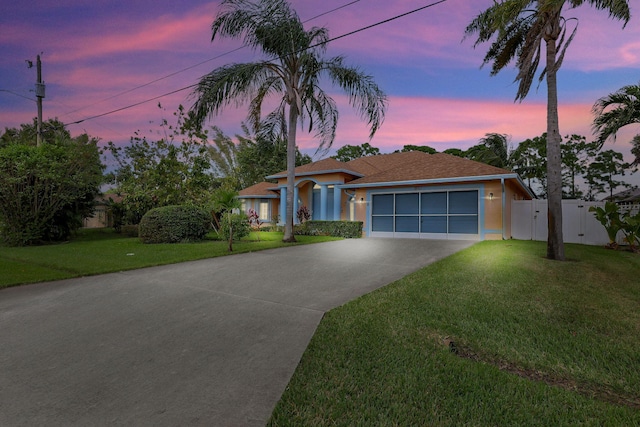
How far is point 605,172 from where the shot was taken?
30609mm

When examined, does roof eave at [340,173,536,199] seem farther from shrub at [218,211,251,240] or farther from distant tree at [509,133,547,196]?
distant tree at [509,133,547,196]

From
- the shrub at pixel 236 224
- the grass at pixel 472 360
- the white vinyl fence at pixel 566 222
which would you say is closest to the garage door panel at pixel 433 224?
the white vinyl fence at pixel 566 222

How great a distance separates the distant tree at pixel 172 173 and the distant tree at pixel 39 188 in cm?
311

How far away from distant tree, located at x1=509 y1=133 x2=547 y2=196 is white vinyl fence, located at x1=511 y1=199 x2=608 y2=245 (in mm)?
18910

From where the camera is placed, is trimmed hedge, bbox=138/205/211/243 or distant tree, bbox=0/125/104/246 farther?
trimmed hedge, bbox=138/205/211/243

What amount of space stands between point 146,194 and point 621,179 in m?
43.1

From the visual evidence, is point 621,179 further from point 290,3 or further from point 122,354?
point 122,354

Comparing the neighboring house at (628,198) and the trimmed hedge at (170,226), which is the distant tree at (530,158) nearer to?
the neighboring house at (628,198)

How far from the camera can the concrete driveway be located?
2104 millimetres

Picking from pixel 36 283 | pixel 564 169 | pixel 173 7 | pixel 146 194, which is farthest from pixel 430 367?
pixel 564 169

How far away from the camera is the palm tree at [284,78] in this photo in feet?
37.5

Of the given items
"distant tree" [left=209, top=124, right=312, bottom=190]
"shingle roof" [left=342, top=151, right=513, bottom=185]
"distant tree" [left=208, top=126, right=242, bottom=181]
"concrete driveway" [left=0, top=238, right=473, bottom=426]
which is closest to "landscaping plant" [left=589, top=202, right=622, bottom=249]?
"shingle roof" [left=342, top=151, right=513, bottom=185]

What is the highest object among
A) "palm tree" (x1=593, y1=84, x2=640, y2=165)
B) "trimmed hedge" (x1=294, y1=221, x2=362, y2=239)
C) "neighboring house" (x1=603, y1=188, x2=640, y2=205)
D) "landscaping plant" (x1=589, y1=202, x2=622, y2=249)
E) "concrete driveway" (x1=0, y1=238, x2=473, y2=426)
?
"palm tree" (x1=593, y1=84, x2=640, y2=165)

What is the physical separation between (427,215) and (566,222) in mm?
5644
